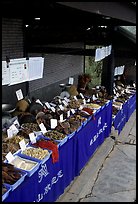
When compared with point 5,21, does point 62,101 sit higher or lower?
lower

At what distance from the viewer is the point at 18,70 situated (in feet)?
15.6

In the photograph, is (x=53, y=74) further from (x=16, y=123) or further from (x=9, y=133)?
(x=9, y=133)

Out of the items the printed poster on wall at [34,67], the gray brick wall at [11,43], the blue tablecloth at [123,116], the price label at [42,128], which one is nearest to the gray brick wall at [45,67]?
the gray brick wall at [11,43]

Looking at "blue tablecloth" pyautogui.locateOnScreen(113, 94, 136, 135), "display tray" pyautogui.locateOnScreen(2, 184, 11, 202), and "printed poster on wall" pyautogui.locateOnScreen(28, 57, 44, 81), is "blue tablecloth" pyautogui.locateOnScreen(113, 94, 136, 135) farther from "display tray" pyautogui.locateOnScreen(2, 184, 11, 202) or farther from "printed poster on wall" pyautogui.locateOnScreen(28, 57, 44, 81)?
"display tray" pyautogui.locateOnScreen(2, 184, 11, 202)

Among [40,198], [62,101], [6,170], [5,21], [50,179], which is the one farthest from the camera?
[62,101]

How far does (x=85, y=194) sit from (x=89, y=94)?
4.16 metres

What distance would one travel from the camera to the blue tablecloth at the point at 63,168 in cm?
400

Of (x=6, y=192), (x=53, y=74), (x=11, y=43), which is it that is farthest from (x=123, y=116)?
(x=6, y=192)

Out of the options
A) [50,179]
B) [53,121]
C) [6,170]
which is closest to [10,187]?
[6,170]

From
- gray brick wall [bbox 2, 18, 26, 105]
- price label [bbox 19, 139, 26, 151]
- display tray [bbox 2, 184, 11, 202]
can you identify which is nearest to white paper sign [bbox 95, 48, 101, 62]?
gray brick wall [bbox 2, 18, 26, 105]

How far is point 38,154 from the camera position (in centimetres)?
445

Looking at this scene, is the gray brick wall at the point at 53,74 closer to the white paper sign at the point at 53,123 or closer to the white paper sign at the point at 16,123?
the white paper sign at the point at 53,123

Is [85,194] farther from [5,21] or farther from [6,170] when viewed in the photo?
[5,21]

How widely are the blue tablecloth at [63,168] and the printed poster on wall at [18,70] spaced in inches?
54.9
